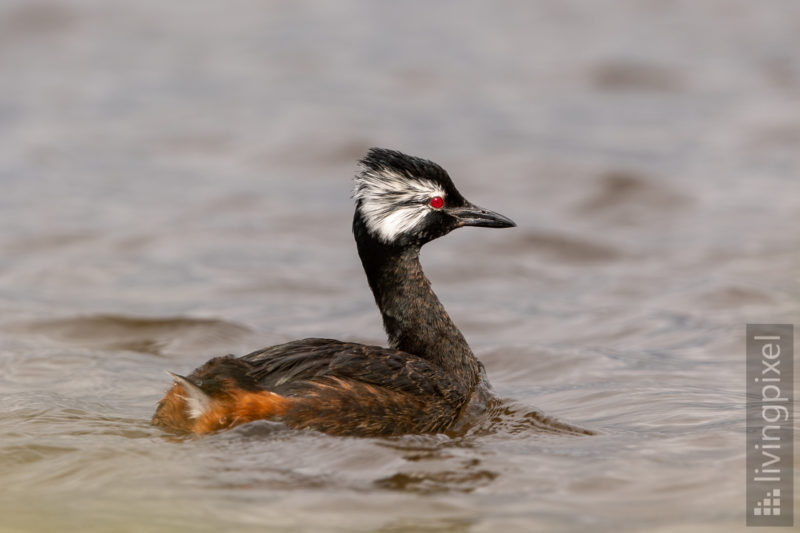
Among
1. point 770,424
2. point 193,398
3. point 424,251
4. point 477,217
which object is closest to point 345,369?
point 193,398

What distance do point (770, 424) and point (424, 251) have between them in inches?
266

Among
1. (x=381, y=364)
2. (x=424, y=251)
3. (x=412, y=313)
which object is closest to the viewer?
(x=381, y=364)

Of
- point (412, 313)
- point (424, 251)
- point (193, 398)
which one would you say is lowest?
point (193, 398)

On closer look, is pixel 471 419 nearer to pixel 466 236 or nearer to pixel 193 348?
pixel 193 348

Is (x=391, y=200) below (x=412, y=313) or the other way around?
the other way around

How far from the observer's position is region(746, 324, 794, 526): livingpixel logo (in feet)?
21.7

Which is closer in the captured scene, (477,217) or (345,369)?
(345,369)

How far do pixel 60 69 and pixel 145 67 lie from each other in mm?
1384

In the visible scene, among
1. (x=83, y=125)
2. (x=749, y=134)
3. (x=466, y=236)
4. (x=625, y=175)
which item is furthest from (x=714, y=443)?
(x=83, y=125)

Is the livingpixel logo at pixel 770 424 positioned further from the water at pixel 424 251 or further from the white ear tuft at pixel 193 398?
the white ear tuft at pixel 193 398

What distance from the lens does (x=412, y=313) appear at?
8539 mm

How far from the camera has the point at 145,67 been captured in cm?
2016

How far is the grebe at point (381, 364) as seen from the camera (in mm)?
7234

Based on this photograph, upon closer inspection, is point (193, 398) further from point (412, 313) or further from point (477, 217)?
point (477, 217)
